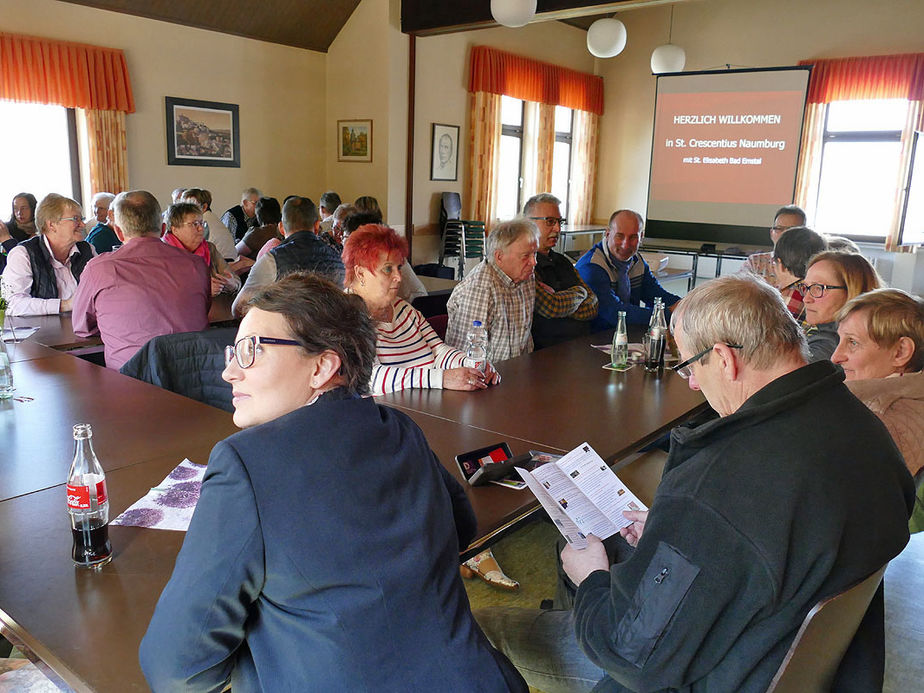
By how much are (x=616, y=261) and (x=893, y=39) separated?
6.85 meters

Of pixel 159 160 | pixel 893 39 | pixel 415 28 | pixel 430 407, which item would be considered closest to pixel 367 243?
pixel 430 407

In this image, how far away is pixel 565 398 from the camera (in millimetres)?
2570

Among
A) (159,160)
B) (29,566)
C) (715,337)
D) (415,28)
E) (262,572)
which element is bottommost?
(29,566)

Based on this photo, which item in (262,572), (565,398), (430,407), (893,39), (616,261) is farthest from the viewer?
(893,39)

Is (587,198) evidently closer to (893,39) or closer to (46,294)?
(893,39)

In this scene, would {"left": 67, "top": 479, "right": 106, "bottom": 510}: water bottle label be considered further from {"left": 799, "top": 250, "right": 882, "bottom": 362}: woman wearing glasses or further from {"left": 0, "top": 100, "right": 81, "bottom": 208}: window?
{"left": 0, "top": 100, "right": 81, "bottom": 208}: window

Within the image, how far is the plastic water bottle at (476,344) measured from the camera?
9.19ft

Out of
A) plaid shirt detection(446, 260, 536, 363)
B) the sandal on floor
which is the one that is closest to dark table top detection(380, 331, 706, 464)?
plaid shirt detection(446, 260, 536, 363)

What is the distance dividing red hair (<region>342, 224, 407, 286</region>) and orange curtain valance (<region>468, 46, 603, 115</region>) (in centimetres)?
721

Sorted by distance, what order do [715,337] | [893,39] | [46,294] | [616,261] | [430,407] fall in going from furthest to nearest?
[893,39] < [616,261] < [46,294] < [430,407] < [715,337]

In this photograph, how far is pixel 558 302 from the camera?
12.4 ft

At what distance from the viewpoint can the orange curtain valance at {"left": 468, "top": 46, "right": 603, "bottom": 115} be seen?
9289mm

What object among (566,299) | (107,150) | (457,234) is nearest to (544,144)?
(457,234)

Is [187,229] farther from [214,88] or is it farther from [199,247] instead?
[214,88]
